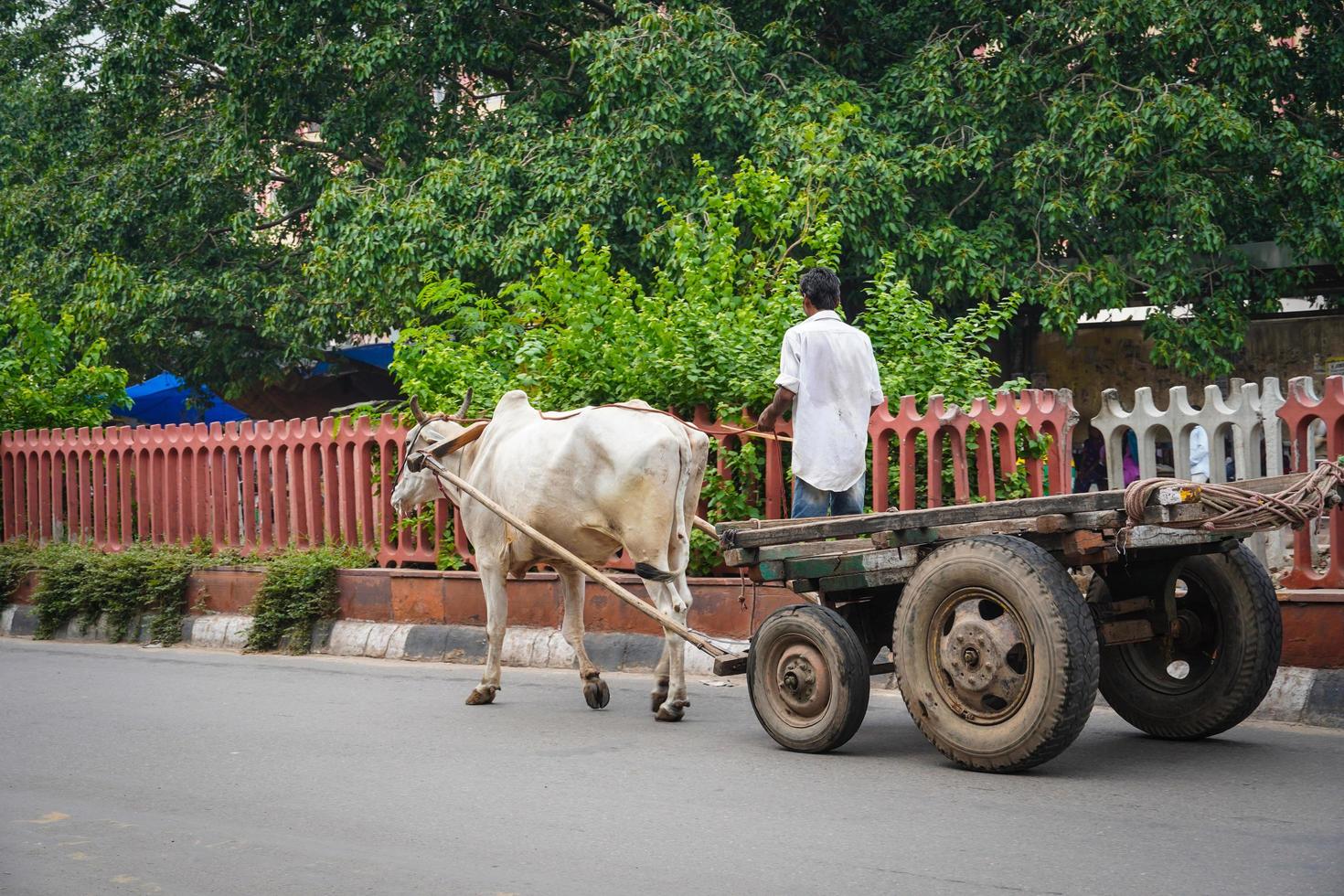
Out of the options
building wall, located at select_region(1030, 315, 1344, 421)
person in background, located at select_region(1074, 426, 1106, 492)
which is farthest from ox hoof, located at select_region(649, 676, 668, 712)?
building wall, located at select_region(1030, 315, 1344, 421)

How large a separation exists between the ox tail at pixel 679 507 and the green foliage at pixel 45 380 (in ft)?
31.6

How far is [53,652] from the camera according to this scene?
11531 mm

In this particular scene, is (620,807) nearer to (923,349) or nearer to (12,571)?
(923,349)

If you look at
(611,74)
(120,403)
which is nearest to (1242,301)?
(611,74)

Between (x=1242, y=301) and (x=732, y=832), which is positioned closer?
(x=732, y=832)

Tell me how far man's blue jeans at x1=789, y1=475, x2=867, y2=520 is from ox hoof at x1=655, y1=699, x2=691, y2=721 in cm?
109

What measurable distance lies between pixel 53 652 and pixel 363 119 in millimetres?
8923

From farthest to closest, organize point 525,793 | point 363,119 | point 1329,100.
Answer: point 363,119 → point 1329,100 → point 525,793

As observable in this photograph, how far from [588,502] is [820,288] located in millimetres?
1603

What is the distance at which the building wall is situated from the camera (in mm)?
19125

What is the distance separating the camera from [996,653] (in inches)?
220

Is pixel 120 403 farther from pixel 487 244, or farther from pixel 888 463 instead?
pixel 888 463

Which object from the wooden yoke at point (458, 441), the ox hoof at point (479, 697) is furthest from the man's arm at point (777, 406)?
the ox hoof at point (479, 697)

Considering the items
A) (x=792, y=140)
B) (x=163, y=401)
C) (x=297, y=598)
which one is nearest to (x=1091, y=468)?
(x=792, y=140)
